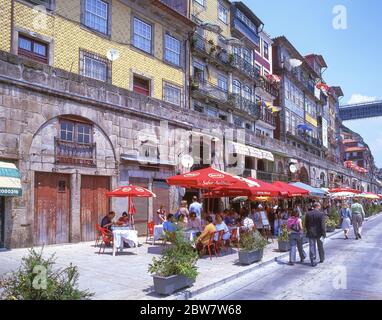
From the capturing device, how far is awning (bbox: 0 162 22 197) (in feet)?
37.6

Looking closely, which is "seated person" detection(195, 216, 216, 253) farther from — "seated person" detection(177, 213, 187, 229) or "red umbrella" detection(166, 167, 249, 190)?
"red umbrella" detection(166, 167, 249, 190)

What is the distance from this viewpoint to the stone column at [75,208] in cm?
1470

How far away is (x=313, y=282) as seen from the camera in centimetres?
916

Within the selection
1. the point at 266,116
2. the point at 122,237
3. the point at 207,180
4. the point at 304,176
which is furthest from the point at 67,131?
the point at 304,176

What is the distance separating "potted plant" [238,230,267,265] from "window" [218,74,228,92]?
21.3 meters

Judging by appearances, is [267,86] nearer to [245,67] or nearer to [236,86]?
[245,67]

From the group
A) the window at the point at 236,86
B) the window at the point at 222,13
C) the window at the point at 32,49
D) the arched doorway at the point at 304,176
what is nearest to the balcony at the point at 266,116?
the window at the point at 236,86

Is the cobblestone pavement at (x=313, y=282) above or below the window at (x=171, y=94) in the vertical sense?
below

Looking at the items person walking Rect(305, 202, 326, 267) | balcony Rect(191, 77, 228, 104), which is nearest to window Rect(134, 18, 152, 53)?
balcony Rect(191, 77, 228, 104)

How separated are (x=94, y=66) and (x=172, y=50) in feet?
22.7

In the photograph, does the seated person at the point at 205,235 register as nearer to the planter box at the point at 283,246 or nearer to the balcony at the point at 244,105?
the planter box at the point at 283,246

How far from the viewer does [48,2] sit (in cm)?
1752
